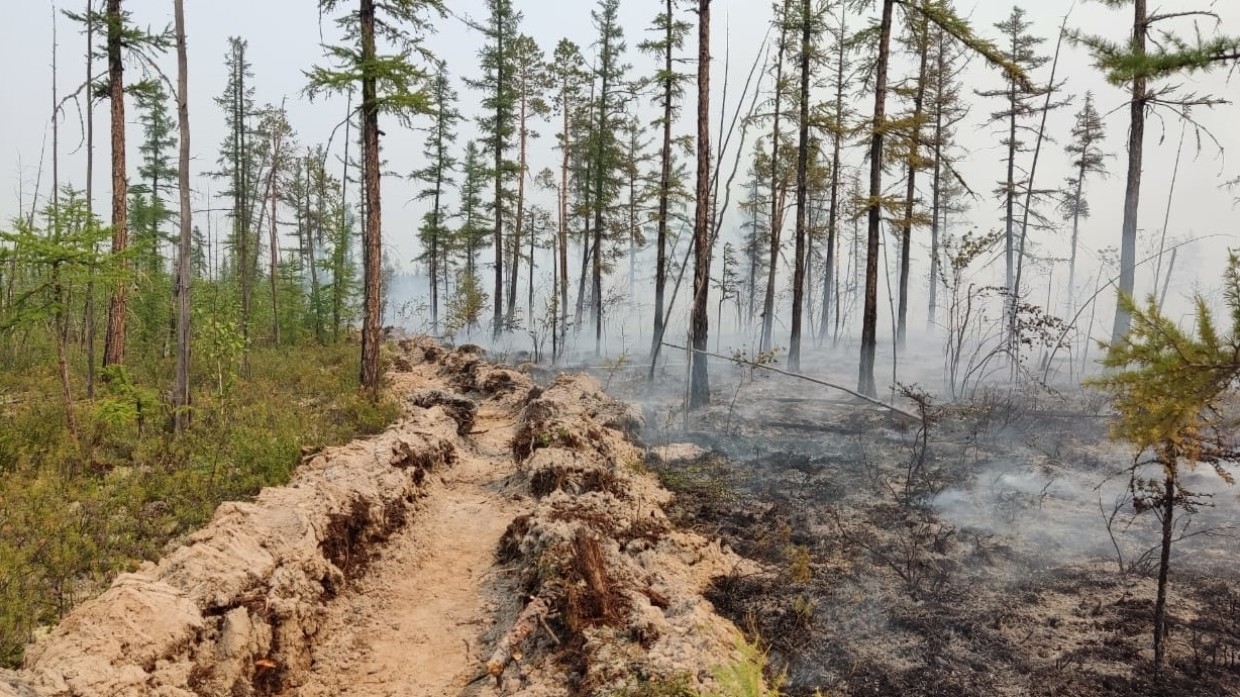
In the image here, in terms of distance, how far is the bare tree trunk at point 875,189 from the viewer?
1484 cm

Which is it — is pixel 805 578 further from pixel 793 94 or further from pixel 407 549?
pixel 793 94

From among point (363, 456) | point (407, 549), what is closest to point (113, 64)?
point (363, 456)

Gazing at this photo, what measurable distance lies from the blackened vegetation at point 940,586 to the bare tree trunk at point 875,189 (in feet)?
18.2

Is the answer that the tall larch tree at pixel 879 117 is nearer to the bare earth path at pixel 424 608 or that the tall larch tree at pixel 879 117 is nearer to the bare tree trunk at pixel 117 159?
the bare earth path at pixel 424 608

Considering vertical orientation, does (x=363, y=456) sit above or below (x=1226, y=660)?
above

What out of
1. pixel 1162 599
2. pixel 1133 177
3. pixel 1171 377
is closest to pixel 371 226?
pixel 1171 377

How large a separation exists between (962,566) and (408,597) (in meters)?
5.63

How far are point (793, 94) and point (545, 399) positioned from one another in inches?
574

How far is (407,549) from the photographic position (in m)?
6.54

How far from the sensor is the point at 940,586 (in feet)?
18.4

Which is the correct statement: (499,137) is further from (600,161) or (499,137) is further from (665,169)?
(665,169)

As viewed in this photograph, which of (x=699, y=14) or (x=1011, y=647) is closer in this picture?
(x=1011, y=647)

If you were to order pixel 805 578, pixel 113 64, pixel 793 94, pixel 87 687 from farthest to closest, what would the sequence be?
pixel 793 94 < pixel 113 64 < pixel 805 578 < pixel 87 687

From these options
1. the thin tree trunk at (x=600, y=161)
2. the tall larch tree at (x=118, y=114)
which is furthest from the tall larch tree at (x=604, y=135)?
the tall larch tree at (x=118, y=114)
